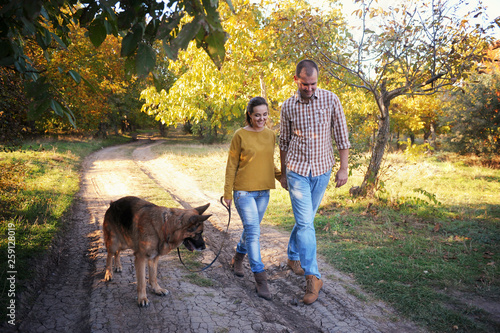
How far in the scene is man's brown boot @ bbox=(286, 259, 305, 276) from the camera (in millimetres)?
4219

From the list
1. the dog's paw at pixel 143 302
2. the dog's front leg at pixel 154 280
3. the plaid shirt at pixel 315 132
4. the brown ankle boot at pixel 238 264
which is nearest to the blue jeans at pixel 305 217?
the plaid shirt at pixel 315 132

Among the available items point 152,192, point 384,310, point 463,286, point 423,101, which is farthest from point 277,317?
point 423,101

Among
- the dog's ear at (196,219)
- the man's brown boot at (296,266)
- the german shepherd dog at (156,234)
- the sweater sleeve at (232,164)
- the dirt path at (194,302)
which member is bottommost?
the dirt path at (194,302)

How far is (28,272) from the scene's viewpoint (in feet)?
12.5

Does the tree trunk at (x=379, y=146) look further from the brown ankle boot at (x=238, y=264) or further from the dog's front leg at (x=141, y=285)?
the dog's front leg at (x=141, y=285)

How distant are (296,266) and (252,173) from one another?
1.58 metres

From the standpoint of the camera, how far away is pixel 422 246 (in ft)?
17.2

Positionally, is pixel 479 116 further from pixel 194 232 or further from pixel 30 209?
pixel 30 209

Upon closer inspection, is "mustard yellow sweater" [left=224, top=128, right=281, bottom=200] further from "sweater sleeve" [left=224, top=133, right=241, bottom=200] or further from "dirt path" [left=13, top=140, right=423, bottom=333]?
"dirt path" [left=13, top=140, right=423, bottom=333]

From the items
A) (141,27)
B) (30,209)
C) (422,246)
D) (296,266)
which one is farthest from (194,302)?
(30,209)

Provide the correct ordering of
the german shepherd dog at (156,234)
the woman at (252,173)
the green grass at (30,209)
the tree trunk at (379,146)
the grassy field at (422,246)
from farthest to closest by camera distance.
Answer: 1. the tree trunk at (379,146)
2. the green grass at (30,209)
3. the woman at (252,173)
4. the grassy field at (422,246)
5. the german shepherd dog at (156,234)

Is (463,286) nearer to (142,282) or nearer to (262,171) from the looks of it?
(262,171)

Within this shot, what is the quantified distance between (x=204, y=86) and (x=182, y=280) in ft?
29.8

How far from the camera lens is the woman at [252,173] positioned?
12.2ft
